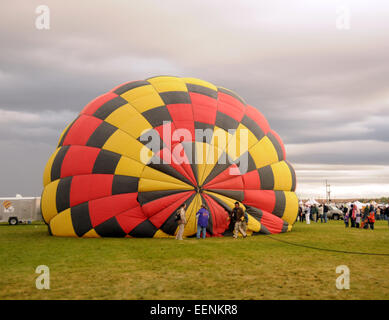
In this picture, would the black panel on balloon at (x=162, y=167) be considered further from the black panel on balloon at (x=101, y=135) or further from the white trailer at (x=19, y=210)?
the white trailer at (x=19, y=210)

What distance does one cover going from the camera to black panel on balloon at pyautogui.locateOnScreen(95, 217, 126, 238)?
41.1ft

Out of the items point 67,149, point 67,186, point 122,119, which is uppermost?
point 122,119

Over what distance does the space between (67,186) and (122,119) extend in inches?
107

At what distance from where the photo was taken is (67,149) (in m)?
13.9

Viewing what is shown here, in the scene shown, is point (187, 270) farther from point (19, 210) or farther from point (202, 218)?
point (19, 210)

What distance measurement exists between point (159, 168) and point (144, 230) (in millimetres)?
1917

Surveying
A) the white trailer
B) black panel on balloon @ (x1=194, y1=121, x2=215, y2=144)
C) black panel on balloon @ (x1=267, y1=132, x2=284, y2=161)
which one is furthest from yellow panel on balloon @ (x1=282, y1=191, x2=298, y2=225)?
the white trailer

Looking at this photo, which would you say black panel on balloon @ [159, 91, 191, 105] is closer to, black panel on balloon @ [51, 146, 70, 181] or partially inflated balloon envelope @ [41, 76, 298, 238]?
partially inflated balloon envelope @ [41, 76, 298, 238]

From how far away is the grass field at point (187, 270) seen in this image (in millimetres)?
6008

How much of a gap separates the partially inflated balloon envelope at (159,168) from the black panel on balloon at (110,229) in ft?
0.10

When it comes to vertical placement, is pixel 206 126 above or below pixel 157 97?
below

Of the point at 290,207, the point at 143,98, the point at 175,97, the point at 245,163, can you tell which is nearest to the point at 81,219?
the point at 143,98
